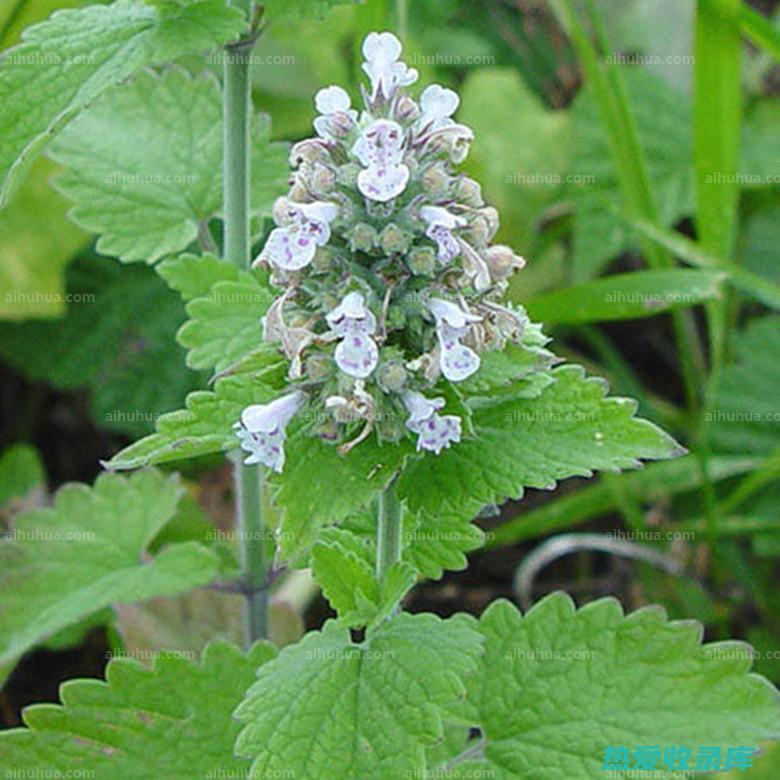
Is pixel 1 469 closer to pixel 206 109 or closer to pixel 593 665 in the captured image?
pixel 206 109

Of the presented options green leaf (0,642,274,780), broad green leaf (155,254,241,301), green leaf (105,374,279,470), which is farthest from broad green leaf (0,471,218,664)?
green leaf (105,374,279,470)

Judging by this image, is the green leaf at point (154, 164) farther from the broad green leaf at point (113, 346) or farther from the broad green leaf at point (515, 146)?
the broad green leaf at point (515, 146)

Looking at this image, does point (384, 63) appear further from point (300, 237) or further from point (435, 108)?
point (300, 237)

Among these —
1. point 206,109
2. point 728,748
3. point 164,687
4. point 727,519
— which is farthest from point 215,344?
point 727,519

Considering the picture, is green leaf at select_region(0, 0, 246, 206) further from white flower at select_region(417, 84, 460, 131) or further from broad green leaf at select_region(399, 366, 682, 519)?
broad green leaf at select_region(399, 366, 682, 519)

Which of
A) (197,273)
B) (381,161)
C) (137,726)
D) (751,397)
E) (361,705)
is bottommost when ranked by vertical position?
(137,726)

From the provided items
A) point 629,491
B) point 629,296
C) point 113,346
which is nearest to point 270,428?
point 629,296

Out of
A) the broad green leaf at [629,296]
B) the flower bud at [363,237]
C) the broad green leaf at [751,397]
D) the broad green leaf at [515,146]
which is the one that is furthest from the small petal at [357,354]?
the broad green leaf at [515,146]
